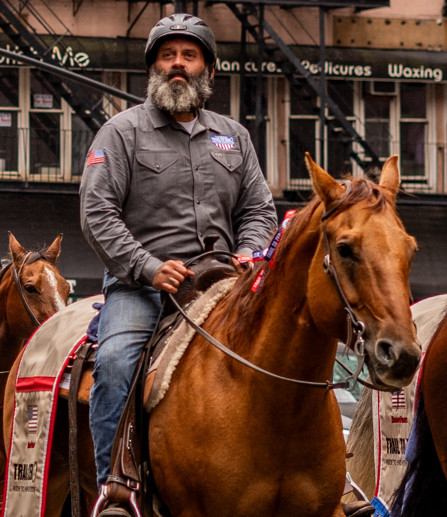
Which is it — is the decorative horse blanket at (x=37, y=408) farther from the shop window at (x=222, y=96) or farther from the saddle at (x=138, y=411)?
the shop window at (x=222, y=96)

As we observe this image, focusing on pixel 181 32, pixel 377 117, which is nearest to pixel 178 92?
pixel 181 32

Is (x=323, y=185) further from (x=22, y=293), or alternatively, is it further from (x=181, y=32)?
(x=22, y=293)

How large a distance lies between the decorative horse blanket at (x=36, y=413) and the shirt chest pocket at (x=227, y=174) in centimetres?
138

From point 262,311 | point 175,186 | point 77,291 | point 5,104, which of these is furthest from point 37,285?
point 5,104

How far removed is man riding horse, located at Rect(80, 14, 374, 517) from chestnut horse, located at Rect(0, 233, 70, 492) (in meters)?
3.45

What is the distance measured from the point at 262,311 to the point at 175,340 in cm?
53

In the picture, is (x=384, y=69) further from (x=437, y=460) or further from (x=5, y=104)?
(x=437, y=460)

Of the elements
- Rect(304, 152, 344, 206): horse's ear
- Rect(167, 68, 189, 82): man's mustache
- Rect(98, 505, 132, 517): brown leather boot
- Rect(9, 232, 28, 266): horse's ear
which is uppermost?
Rect(167, 68, 189, 82): man's mustache

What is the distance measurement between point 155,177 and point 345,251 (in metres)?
1.65

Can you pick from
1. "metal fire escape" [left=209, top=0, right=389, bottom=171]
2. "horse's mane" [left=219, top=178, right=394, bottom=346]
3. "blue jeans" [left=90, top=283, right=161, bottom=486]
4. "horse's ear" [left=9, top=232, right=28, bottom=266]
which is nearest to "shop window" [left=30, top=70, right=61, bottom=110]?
"metal fire escape" [left=209, top=0, right=389, bottom=171]

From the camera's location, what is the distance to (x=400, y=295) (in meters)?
4.31

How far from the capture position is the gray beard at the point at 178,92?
5.94 meters

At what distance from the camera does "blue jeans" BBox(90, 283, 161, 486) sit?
5.46 meters

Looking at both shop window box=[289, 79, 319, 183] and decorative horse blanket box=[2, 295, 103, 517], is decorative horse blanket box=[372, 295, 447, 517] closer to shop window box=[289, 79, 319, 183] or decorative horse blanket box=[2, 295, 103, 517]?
decorative horse blanket box=[2, 295, 103, 517]
